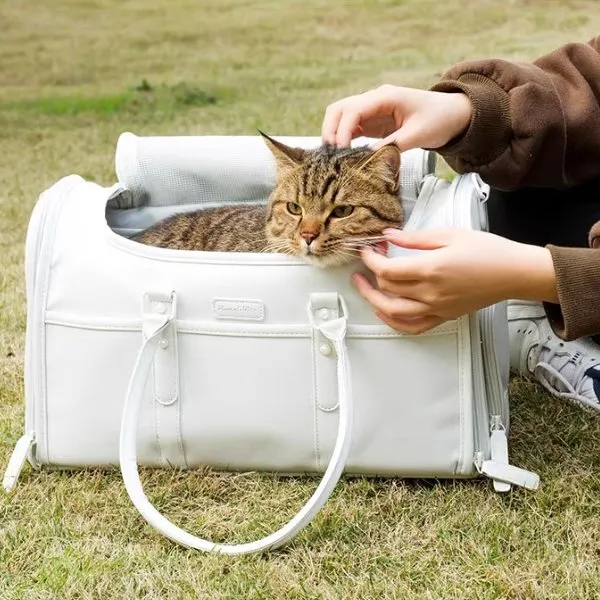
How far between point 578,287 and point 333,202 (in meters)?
0.36

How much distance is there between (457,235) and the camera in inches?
43.4

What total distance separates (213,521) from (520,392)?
25.0 inches

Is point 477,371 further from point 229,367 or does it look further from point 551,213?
point 551,213

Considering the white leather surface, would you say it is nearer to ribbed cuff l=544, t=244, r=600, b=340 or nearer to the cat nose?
the cat nose

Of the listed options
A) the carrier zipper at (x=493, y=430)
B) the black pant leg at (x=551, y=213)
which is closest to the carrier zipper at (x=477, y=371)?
the carrier zipper at (x=493, y=430)

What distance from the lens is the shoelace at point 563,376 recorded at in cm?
147

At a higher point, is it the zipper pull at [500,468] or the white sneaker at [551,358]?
the zipper pull at [500,468]

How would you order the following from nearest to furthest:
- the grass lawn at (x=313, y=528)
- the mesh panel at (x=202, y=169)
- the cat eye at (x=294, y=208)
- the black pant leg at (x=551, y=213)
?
the grass lawn at (x=313, y=528)
the cat eye at (x=294, y=208)
the mesh panel at (x=202, y=169)
the black pant leg at (x=551, y=213)

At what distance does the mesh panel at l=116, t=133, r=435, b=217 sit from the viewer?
4.82ft

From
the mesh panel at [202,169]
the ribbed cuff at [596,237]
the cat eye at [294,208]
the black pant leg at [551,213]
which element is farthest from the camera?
the black pant leg at [551,213]

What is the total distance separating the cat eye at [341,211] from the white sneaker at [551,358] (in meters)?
0.42

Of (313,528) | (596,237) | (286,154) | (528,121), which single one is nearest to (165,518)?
(313,528)

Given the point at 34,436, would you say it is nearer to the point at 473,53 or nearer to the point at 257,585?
the point at 257,585

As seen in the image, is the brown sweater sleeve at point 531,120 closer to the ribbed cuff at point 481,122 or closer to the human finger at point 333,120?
the ribbed cuff at point 481,122
